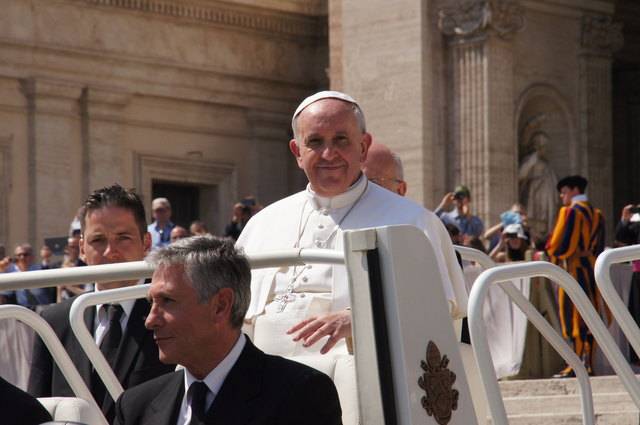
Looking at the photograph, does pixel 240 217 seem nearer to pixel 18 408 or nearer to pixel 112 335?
pixel 112 335

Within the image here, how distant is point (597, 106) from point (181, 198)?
8222 mm

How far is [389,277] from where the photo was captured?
14.1 feet

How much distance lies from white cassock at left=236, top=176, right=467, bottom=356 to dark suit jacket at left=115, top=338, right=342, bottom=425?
112cm

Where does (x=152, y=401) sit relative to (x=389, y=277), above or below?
below

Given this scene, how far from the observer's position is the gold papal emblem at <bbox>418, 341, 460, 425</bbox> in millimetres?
4353

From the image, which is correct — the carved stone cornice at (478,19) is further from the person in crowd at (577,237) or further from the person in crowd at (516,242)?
the person in crowd at (577,237)

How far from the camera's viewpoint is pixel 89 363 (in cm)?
598

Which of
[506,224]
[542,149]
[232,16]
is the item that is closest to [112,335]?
[506,224]

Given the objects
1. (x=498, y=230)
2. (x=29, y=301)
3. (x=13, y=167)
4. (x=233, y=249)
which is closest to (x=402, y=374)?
(x=233, y=249)

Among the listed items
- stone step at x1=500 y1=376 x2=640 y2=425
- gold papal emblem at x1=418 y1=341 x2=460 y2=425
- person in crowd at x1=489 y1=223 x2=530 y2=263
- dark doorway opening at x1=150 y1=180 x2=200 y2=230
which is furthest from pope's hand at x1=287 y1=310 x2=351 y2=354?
dark doorway opening at x1=150 y1=180 x2=200 y2=230

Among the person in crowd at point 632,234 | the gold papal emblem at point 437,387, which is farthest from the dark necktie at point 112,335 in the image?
the person in crowd at point 632,234

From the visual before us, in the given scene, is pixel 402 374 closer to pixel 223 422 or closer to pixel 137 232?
pixel 223 422

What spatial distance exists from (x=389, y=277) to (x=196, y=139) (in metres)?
23.7

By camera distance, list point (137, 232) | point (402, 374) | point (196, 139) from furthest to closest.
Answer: point (196, 139), point (137, 232), point (402, 374)
